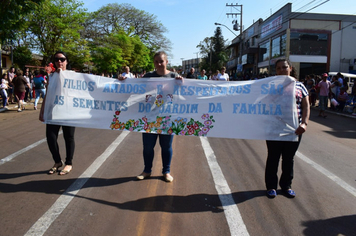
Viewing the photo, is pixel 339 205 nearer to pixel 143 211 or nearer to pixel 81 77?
pixel 143 211

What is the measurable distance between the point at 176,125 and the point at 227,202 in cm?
132

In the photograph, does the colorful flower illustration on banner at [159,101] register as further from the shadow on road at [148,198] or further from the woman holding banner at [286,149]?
the woman holding banner at [286,149]

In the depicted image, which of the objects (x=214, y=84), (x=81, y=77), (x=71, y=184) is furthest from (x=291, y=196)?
(x=81, y=77)

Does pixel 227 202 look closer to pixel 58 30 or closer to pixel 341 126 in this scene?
pixel 341 126

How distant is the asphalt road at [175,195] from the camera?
10.5 ft

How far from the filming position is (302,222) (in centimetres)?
335

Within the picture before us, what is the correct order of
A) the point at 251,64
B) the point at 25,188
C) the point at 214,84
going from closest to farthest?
the point at 25,188
the point at 214,84
the point at 251,64

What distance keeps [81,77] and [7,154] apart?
107 inches

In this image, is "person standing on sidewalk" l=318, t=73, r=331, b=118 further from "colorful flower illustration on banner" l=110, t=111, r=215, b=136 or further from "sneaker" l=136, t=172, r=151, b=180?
"sneaker" l=136, t=172, r=151, b=180

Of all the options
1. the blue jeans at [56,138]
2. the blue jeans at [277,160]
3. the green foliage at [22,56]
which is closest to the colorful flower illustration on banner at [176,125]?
the blue jeans at [277,160]

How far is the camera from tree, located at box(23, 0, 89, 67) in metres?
23.3

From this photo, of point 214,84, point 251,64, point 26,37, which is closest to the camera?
point 214,84

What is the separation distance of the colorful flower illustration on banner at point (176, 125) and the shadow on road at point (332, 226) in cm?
180

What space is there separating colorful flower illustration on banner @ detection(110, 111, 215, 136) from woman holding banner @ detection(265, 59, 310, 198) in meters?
0.94
